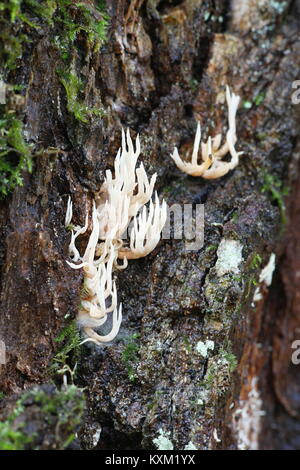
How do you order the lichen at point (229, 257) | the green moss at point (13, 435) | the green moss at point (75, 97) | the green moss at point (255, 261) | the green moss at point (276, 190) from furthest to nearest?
the green moss at point (276, 190), the green moss at point (255, 261), the lichen at point (229, 257), the green moss at point (75, 97), the green moss at point (13, 435)

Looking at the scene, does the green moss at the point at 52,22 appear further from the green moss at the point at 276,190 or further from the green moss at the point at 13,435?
the green moss at the point at 13,435

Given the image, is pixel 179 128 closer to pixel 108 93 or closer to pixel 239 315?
pixel 108 93

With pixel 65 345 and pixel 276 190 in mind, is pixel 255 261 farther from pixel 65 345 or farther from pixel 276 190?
pixel 65 345

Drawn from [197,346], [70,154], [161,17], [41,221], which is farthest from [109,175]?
[161,17]

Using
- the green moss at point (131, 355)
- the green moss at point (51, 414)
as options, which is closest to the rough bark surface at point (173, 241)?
the green moss at point (131, 355)

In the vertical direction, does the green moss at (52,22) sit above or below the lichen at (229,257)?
above

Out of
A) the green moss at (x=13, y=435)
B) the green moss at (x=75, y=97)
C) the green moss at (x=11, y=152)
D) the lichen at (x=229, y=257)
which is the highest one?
the green moss at (x=75, y=97)
